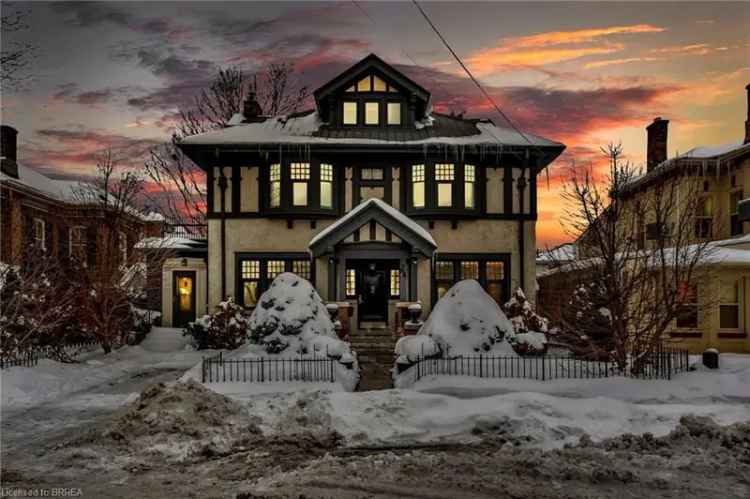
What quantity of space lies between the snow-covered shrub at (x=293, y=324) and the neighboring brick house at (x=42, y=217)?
9.92m

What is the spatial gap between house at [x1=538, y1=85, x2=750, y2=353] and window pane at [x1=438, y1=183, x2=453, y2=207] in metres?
5.59

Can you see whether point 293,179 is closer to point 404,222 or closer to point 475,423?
point 404,222

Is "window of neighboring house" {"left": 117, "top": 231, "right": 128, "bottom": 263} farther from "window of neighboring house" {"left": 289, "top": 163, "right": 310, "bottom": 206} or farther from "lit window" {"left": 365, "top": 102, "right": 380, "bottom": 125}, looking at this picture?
"lit window" {"left": 365, "top": 102, "right": 380, "bottom": 125}

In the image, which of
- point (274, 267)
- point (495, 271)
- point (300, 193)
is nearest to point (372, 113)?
point (300, 193)

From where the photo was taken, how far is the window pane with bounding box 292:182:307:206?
2256 centimetres

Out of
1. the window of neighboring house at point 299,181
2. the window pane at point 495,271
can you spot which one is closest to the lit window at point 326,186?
the window of neighboring house at point 299,181

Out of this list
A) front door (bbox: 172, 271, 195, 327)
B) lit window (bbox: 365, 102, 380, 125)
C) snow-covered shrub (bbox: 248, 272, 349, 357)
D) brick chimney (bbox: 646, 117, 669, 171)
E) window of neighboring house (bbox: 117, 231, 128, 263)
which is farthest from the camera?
brick chimney (bbox: 646, 117, 669, 171)

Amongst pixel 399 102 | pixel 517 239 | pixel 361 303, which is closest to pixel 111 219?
pixel 361 303

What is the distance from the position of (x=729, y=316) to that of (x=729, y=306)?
382 millimetres

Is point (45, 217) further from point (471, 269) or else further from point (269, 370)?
point (471, 269)

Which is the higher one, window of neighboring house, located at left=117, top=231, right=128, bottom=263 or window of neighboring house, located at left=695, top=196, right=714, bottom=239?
window of neighboring house, located at left=695, top=196, right=714, bottom=239

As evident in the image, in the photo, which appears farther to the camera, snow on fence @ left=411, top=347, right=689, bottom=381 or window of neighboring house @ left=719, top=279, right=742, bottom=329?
window of neighboring house @ left=719, top=279, right=742, bottom=329

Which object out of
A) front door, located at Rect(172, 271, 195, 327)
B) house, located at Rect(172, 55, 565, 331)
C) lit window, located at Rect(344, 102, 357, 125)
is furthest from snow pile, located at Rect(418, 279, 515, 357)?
front door, located at Rect(172, 271, 195, 327)

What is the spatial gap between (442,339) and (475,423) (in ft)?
15.9
